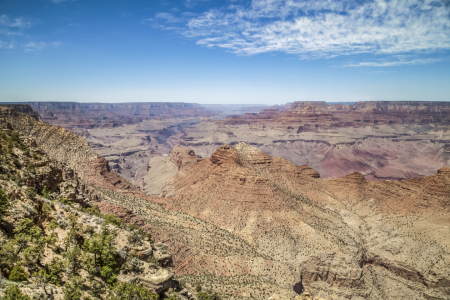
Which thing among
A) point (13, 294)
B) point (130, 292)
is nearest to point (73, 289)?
point (13, 294)

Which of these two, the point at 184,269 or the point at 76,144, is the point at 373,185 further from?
the point at 76,144

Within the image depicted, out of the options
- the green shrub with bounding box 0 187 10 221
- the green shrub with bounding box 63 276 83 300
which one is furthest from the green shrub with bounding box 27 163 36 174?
the green shrub with bounding box 63 276 83 300

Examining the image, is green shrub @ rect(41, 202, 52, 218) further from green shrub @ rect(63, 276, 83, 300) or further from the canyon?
the canyon

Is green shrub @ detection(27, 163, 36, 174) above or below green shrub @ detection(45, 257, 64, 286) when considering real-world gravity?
above

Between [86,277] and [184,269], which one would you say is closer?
[86,277]

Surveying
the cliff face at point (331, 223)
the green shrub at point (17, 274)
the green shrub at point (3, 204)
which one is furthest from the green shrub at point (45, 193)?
the cliff face at point (331, 223)

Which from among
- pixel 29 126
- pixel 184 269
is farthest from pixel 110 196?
pixel 29 126
